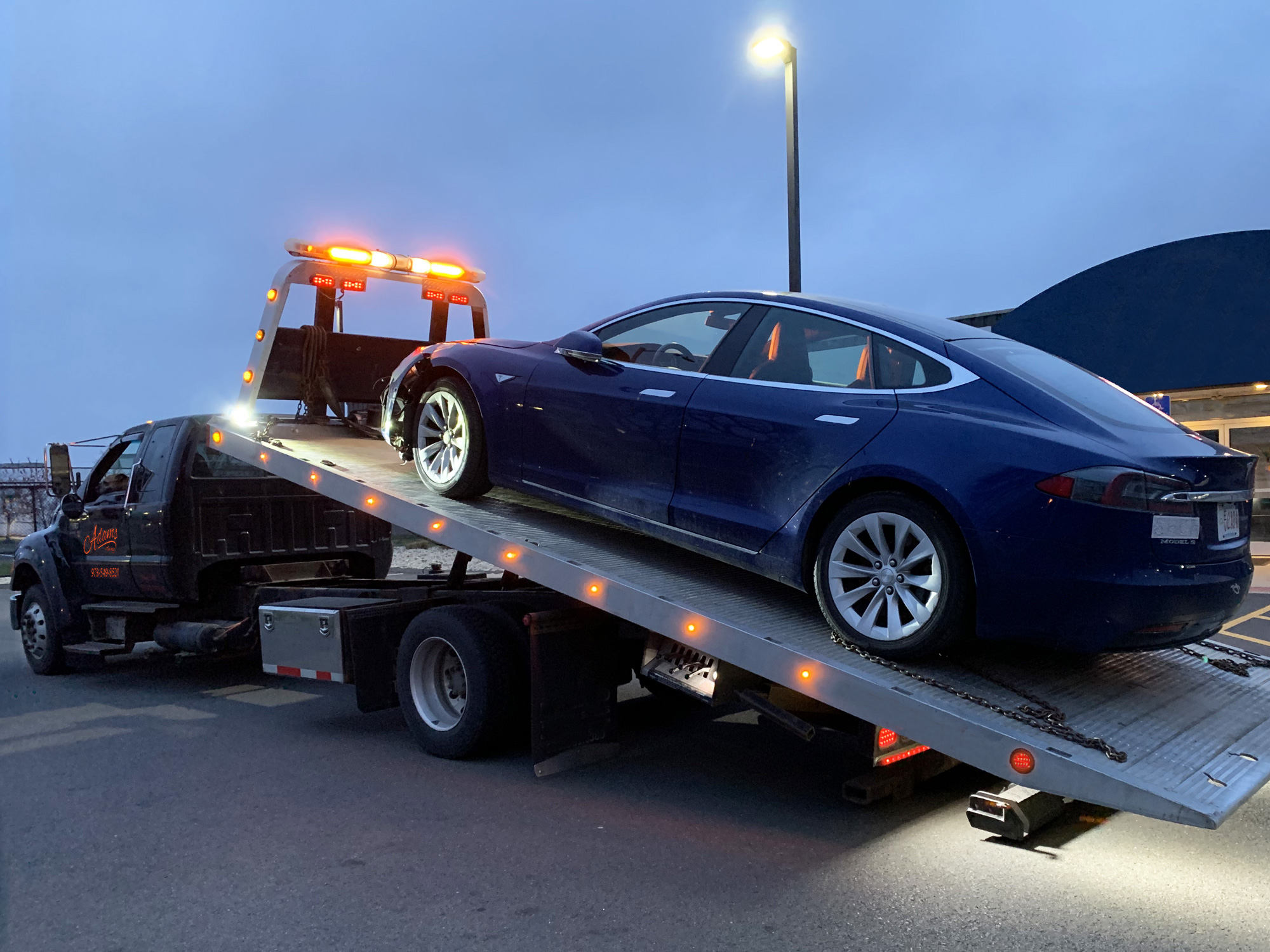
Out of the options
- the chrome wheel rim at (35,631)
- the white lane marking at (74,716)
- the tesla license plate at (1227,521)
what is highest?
the tesla license plate at (1227,521)

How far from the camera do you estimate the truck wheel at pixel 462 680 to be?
18.7 feet

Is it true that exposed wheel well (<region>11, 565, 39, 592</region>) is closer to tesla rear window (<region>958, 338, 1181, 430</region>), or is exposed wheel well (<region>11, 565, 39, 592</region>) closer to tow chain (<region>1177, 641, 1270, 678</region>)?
tesla rear window (<region>958, 338, 1181, 430</region>)

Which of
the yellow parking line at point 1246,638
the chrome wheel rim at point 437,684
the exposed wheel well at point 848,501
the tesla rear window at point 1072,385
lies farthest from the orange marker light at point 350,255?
the yellow parking line at point 1246,638

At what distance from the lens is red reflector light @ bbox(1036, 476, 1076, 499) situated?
385 cm

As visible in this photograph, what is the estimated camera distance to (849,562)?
4.45 meters

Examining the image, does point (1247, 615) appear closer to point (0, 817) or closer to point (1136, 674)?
point (1136, 674)

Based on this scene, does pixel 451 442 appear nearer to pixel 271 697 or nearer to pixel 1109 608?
pixel 271 697

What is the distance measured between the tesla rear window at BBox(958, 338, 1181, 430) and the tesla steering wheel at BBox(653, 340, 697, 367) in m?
1.32

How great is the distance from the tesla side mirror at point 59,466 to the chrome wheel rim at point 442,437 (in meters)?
3.67

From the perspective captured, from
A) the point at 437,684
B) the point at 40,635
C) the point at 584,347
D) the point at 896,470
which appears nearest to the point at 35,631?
the point at 40,635

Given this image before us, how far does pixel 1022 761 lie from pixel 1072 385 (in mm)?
1672

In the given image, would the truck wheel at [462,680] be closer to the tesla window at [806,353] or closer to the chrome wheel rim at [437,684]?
the chrome wheel rim at [437,684]

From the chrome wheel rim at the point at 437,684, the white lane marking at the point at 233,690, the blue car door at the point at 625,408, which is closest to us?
the blue car door at the point at 625,408

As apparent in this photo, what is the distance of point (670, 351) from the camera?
5422mm
